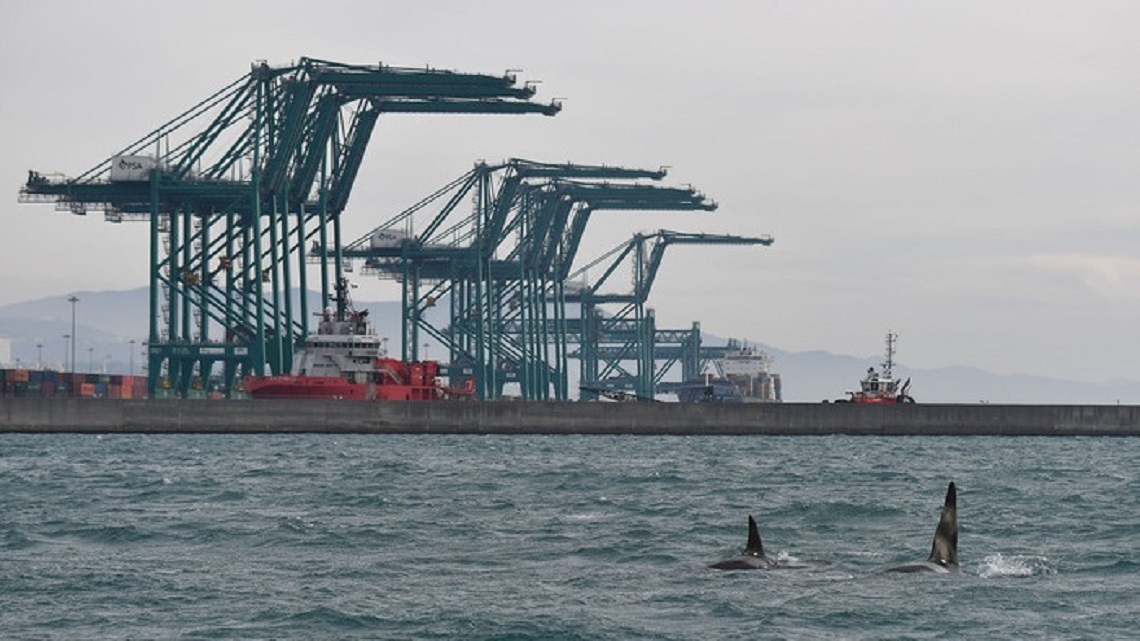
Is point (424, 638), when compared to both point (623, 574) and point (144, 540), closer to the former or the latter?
point (623, 574)

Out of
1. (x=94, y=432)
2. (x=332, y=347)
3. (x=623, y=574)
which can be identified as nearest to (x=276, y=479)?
(x=623, y=574)

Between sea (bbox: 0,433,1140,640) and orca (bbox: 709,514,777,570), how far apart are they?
355 millimetres

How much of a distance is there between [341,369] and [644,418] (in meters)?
18.4

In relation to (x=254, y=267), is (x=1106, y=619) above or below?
below

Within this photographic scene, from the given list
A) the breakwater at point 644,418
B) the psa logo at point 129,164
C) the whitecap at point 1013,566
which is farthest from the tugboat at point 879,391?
the whitecap at point 1013,566

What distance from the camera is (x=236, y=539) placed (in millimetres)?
36312

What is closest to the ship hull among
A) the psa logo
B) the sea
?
the psa logo

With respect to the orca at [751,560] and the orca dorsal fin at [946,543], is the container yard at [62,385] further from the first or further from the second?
the orca dorsal fin at [946,543]

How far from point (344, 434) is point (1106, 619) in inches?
2971

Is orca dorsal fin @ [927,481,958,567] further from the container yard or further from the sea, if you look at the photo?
the container yard

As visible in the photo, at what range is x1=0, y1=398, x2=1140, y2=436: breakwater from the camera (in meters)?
97.0

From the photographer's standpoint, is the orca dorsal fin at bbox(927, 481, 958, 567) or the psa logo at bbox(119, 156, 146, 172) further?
the psa logo at bbox(119, 156, 146, 172)

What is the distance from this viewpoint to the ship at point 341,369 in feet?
350

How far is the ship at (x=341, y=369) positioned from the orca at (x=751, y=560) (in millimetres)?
75543
